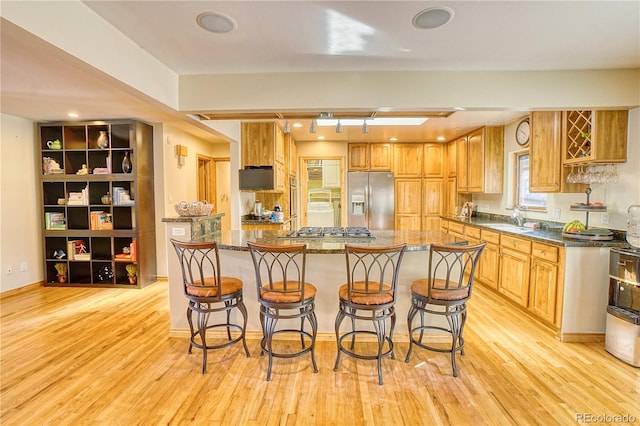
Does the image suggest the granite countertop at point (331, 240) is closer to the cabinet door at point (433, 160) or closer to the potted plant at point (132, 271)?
the potted plant at point (132, 271)

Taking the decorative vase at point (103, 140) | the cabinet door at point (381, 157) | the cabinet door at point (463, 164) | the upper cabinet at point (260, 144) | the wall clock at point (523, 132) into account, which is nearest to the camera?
the wall clock at point (523, 132)

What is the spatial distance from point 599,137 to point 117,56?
4059 millimetres

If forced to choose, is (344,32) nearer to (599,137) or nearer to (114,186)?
(599,137)

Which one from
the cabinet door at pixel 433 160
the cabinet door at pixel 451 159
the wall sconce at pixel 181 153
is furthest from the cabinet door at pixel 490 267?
the wall sconce at pixel 181 153

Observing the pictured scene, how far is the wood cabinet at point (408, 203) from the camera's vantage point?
6336 mm

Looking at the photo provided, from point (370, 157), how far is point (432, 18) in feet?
14.4

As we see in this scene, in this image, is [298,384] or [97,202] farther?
[97,202]

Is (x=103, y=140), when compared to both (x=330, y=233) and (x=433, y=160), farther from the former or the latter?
(x=433, y=160)

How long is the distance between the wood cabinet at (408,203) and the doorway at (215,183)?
3.44 m

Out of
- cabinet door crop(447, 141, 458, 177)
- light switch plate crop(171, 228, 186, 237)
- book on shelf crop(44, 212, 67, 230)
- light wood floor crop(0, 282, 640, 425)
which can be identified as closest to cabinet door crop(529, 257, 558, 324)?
light wood floor crop(0, 282, 640, 425)

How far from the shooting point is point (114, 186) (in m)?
4.61

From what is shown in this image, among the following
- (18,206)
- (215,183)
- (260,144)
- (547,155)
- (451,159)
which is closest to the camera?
(547,155)

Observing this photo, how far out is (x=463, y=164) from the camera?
5.56m

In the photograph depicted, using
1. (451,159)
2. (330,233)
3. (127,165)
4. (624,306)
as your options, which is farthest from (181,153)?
(624,306)
